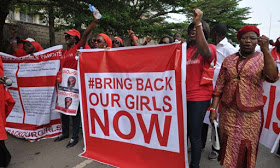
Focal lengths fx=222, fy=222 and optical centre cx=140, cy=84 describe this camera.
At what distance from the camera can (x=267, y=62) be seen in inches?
71.9

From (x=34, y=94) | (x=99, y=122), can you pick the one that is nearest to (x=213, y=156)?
(x=99, y=122)

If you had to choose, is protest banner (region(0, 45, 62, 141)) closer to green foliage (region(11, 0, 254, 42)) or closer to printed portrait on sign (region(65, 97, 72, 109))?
printed portrait on sign (region(65, 97, 72, 109))

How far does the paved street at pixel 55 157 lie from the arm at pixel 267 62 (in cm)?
162

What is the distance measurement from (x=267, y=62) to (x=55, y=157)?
2950mm

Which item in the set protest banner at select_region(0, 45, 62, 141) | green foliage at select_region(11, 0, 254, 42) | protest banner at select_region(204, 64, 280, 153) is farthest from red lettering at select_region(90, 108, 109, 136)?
green foliage at select_region(11, 0, 254, 42)

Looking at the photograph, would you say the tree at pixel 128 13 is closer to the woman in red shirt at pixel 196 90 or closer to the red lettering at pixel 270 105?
the woman in red shirt at pixel 196 90

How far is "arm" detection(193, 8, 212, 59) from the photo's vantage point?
204 centimetres

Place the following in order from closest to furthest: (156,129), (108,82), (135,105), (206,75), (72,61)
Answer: (206,75) < (156,129) < (135,105) < (108,82) < (72,61)

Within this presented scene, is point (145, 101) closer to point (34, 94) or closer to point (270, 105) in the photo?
point (270, 105)

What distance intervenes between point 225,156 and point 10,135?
388 centimetres

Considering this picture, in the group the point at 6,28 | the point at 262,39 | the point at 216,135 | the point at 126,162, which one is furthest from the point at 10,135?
the point at 6,28

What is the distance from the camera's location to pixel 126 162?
281 cm

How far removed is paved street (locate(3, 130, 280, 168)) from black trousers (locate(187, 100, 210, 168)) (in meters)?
0.64

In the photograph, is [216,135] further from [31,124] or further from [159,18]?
[159,18]
